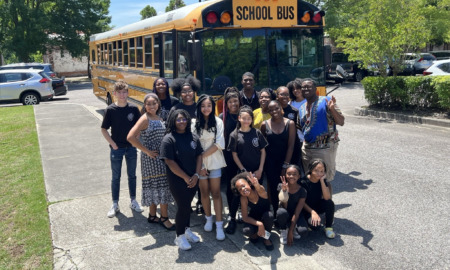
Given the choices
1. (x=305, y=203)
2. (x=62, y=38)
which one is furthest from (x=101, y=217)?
(x=62, y=38)

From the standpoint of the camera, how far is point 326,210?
15.2ft

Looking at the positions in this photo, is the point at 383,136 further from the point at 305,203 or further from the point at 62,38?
the point at 62,38

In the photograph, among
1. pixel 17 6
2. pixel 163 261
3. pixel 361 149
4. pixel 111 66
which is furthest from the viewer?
pixel 17 6

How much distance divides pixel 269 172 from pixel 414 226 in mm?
1752

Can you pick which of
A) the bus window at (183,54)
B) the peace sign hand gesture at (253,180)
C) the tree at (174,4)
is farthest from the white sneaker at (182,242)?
the tree at (174,4)

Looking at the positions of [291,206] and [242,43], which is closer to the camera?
[291,206]

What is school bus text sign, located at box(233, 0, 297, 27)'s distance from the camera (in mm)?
6605

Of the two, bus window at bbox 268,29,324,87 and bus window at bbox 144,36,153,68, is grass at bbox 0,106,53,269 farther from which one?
bus window at bbox 268,29,324,87

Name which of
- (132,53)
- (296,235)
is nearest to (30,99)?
(132,53)

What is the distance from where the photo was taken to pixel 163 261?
4.25m

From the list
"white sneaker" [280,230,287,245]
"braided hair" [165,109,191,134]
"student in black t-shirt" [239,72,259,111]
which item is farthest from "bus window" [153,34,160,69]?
"white sneaker" [280,230,287,245]

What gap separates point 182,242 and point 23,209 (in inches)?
98.7

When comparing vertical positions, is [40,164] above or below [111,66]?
below

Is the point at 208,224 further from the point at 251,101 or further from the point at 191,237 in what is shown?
the point at 251,101
